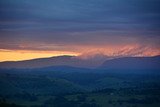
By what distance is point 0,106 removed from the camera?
12319 centimetres

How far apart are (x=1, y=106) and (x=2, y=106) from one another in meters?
1.77

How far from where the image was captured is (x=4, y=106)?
419 ft

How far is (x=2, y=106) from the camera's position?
126562 millimetres

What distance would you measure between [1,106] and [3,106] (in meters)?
2.04

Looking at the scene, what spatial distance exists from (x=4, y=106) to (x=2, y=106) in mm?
1219

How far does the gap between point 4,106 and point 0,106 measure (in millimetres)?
4562

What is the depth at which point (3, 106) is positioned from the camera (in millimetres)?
126812

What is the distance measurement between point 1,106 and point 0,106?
164cm

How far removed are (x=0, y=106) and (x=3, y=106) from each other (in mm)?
3668

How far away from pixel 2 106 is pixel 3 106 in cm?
38

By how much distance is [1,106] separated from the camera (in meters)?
125
